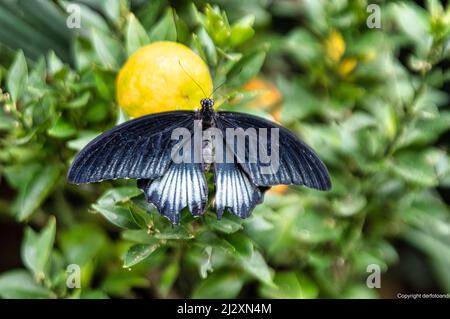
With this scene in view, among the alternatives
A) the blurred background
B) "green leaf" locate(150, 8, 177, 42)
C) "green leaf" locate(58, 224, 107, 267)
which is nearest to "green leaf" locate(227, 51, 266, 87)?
the blurred background

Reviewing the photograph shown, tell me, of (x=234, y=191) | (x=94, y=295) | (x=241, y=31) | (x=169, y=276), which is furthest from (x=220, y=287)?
(x=241, y=31)

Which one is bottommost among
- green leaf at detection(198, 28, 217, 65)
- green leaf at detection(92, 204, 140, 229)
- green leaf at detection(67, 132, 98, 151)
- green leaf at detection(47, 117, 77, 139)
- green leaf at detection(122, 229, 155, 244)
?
green leaf at detection(122, 229, 155, 244)

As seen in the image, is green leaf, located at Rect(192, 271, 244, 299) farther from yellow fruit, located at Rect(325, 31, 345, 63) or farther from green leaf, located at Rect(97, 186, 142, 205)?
yellow fruit, located at Rect(325, 31, 345, 63)

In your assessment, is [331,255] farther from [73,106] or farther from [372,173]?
[73,106]

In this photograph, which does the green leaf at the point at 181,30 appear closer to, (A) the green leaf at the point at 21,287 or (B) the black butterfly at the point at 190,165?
(B) the black butterfly at the point at 190,165

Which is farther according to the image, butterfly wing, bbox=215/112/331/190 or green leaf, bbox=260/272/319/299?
A: green leaf, bbox=260/272/319/299

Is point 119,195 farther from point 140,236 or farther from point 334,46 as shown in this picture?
point 334,46
